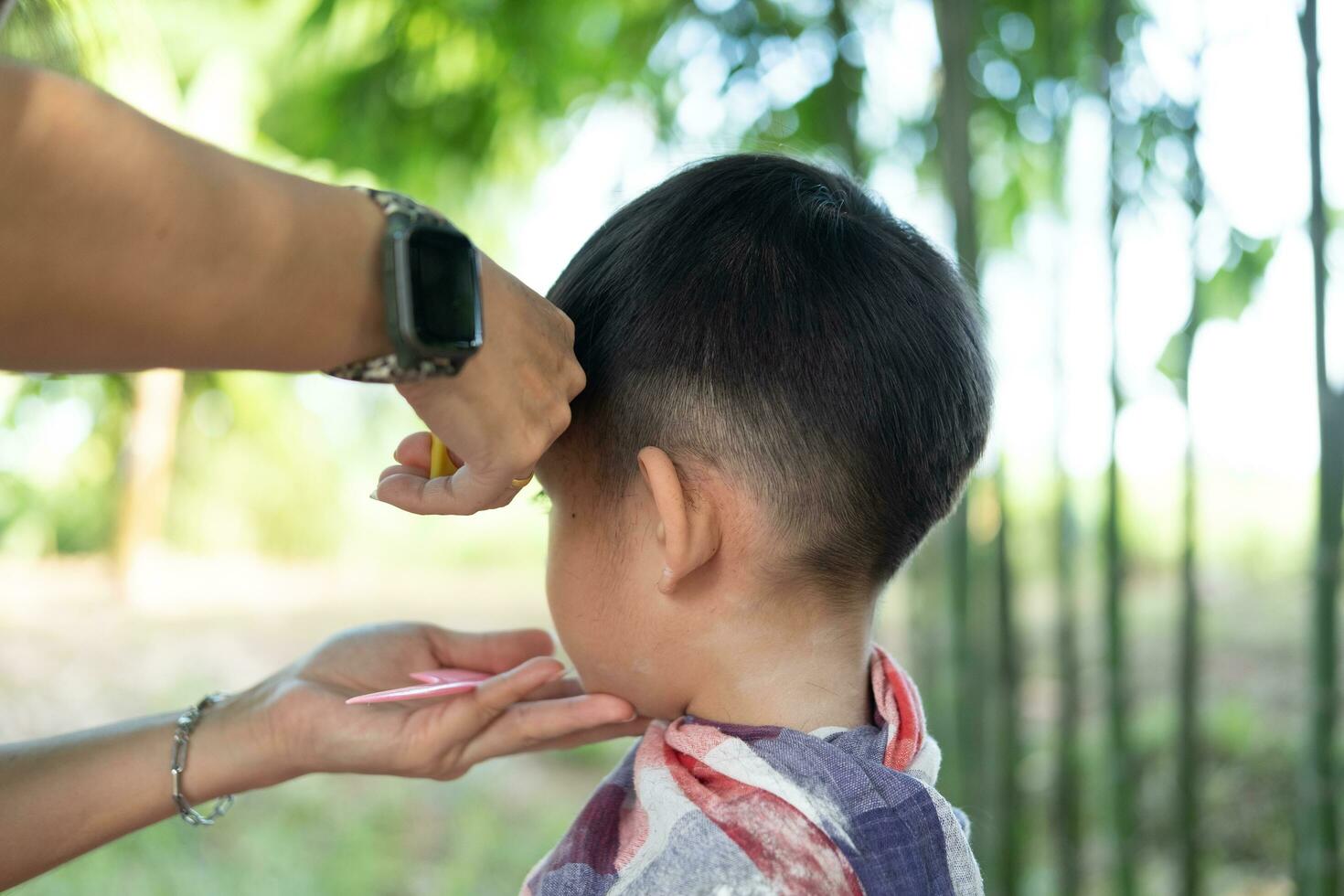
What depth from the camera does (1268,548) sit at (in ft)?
17.1

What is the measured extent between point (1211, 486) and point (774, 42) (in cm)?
320

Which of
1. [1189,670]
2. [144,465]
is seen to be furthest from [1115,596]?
[144,465]

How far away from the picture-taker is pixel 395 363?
0.80m

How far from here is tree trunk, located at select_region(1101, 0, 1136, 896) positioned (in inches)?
94.5

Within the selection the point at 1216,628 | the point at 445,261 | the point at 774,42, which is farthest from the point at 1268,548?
the point at 445,261

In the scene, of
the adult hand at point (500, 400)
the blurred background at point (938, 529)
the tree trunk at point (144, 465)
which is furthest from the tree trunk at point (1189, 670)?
the tree trunk at point (144, 465)

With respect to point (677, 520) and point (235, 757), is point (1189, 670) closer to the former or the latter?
point (677, 520)

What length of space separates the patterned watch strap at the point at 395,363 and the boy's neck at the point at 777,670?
1.42 feet

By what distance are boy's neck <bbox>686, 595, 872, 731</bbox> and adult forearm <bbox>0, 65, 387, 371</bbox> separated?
49 centimetres

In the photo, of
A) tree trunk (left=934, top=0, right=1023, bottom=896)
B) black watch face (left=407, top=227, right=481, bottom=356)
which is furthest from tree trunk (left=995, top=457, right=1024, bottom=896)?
black watch face (left=407, top=227, right=481, bottom=356)

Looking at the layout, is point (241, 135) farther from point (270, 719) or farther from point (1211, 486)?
point (1211, 486)

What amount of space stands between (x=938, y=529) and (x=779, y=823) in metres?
1.84

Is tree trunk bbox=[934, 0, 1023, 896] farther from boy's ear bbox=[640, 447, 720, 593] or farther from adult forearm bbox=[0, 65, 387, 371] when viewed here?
adult forearm bbox=[0, 65, 387, 371]

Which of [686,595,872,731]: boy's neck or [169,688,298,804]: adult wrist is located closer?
[686,595,872,731]: boy's neck
